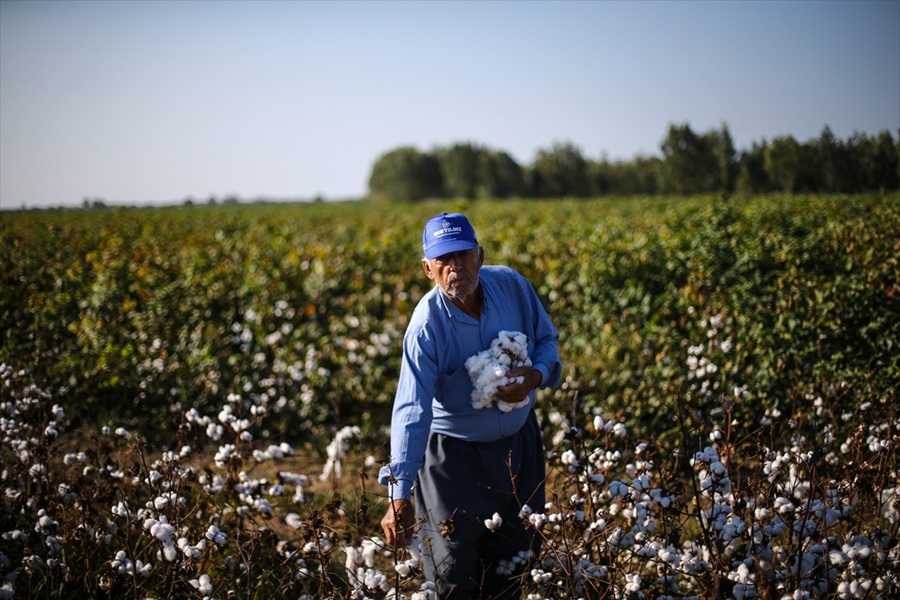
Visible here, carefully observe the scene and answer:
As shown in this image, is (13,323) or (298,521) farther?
(13,323)

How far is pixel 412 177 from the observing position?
63.8 m

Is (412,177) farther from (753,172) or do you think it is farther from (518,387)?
(518,387)

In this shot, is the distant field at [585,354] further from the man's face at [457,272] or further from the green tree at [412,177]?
the green tree at [412,177]

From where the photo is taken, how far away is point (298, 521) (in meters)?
2.91

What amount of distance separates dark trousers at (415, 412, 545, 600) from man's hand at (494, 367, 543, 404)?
0.86 feet

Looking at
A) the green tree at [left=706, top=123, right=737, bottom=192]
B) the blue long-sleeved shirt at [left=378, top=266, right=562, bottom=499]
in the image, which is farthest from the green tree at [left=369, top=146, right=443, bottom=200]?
the blue long-sleeved shirt at [left=378, top=266, right=562, bottom=499]

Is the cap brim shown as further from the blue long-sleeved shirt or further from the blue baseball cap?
the blue long-sleeved shirt

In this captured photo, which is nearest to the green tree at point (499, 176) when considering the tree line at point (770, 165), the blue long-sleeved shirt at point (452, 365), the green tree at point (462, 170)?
the green tree at point (462, 170)

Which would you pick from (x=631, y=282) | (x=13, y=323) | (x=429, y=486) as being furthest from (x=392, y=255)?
(x=429, y=486)

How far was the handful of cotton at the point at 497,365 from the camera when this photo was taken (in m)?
2.21

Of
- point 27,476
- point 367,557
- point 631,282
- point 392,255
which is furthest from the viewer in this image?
point 392,255

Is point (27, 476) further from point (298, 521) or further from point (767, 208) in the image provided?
point (767, 208)

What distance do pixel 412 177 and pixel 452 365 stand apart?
62.8m

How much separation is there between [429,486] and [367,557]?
0.34 m
